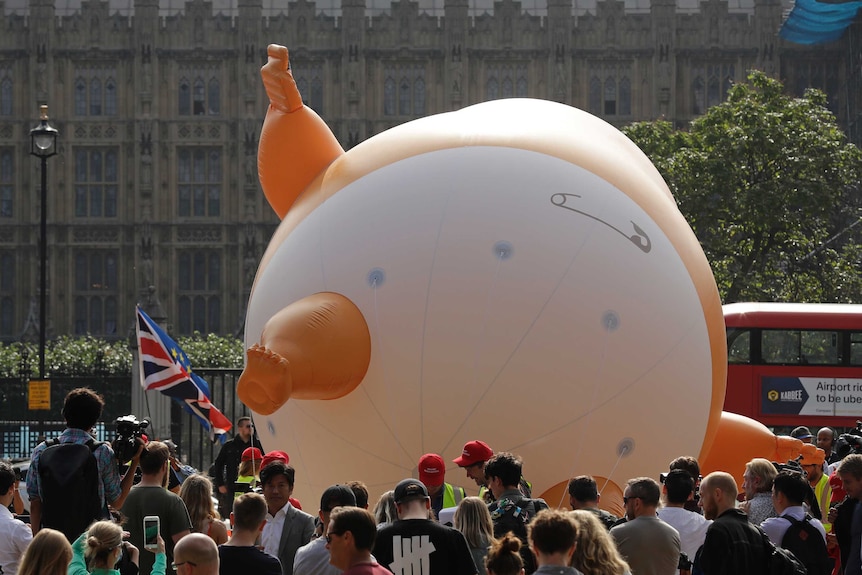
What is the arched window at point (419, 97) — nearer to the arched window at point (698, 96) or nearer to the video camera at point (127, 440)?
the arched window at point (698, 96)

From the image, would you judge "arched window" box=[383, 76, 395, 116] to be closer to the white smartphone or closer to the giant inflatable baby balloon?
the giant inflatable baby balloon

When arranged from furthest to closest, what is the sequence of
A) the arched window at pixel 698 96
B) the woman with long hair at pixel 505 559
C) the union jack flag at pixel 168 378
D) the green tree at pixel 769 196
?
1. the arched window at pixel 698 96
2. the green tree at pixel 769 196
3. the union jack flag at pixel 168 378
4. the woman with long hair at pixel 505 559

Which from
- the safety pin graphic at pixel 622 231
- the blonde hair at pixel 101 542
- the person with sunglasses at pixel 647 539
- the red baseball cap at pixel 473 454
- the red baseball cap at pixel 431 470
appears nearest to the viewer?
the blonde hair at pixel 101 542

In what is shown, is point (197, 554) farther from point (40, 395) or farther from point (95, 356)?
point (95, 356)

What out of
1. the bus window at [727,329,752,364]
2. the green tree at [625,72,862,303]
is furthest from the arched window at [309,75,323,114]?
the bus window at [727,329,752,364]

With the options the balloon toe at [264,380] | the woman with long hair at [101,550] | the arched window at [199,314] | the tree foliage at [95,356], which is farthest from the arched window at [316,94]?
the woman with long hair at [101,550]

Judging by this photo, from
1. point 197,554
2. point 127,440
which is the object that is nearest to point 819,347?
point 127,440

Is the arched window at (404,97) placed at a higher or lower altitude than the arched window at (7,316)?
higher

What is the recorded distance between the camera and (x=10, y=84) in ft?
172

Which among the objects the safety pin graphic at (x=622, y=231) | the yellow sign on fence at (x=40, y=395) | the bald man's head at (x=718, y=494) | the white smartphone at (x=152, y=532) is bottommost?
the yellow sign on fence at (x=40, y=395)

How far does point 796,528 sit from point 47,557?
154 inches

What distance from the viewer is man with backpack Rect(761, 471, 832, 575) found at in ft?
24.8

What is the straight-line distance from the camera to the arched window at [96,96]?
52.3 m

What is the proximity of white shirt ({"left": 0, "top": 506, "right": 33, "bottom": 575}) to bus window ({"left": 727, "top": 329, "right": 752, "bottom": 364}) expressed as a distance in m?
17.6
